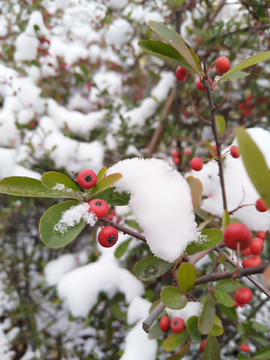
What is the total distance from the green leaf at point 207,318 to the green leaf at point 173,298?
12cm

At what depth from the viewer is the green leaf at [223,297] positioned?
71 cm

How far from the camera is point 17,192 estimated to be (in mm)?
454

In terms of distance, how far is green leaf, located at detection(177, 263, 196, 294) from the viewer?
536 mm

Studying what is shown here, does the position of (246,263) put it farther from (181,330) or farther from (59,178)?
(59,178)

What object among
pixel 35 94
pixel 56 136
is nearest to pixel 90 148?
pixel 56 136

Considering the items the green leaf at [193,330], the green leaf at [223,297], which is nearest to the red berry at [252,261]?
the green leaf at [223,297]

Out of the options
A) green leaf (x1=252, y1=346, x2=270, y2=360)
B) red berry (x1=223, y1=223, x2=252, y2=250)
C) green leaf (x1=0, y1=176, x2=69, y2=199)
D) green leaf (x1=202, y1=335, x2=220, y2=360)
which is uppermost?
red berry (x1=223, y1=223, x2=252, y2=250)

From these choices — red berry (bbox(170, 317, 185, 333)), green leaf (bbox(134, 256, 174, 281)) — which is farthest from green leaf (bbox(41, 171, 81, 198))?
red berry (bbox(170, 317, 185, 333))

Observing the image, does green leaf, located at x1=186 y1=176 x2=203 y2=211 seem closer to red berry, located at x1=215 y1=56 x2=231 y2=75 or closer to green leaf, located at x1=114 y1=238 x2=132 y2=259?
red berry, located at x1=215 y1=56 x2=231 y2=75

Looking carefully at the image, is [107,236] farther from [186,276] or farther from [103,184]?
[186,276]

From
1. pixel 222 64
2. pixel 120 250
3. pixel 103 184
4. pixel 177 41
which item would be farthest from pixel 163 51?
pixel 120 250

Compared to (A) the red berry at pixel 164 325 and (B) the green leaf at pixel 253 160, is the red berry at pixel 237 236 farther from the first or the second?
(A) the red berry at pixel 164 325

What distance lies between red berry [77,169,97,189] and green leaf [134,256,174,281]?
24 cm

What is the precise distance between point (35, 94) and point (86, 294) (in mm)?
1819
